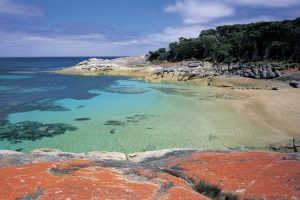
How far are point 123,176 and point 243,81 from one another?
170ft

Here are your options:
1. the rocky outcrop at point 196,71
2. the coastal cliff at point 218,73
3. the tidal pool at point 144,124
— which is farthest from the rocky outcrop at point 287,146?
the rocky outcrop at point 196,71

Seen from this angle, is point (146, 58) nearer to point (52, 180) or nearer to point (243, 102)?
point (243, 102)

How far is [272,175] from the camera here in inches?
442

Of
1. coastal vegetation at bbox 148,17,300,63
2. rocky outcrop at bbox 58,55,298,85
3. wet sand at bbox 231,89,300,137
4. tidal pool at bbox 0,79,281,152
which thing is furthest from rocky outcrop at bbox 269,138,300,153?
coastal vegetation at bbox 148,17,300,63

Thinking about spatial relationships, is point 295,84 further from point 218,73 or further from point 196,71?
point 196,71

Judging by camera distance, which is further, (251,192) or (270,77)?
(270,77)

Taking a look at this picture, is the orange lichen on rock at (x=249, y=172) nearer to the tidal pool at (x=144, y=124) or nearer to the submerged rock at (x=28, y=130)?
the tidal pool at (x=144, y=124)

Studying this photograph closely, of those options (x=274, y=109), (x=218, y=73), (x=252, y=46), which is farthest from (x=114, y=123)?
(x=252, y=46)

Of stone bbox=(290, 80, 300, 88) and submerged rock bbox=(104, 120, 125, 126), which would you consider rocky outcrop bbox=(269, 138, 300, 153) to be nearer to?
submerged rock bbox=(104, 120, 125, 126)

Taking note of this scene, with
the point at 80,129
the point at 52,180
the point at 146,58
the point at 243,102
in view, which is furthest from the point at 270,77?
the point at 146,58

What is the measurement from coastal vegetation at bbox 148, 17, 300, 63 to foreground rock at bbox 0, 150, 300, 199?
210 ft

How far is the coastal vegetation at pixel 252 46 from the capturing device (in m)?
73.2

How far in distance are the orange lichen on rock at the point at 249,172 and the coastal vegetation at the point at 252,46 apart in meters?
62.9

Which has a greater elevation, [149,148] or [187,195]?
[187,195]
